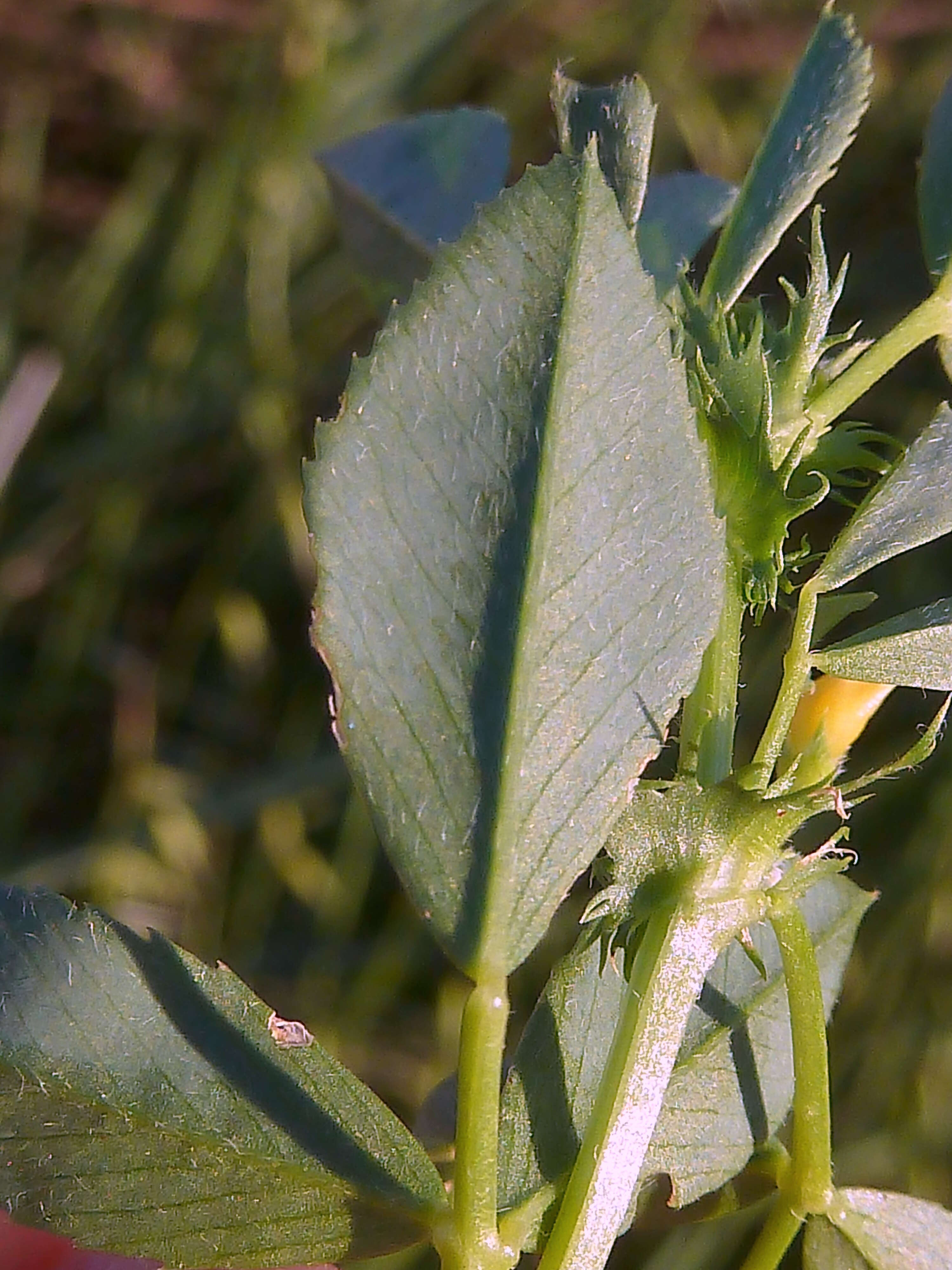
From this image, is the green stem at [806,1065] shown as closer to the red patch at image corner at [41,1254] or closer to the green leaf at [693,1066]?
the green leaf at [693,1066]

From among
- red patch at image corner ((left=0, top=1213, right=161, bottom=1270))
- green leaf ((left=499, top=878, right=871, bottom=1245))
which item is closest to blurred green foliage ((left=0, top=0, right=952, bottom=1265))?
red patch at image corner ((left=0, top=1213, right=161, bottom=1270))

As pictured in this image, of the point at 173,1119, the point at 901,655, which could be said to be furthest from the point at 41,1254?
the point at 901,655

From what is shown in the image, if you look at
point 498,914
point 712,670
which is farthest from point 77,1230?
point 712,670

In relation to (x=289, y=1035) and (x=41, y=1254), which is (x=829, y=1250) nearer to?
(x=289, y=1035)

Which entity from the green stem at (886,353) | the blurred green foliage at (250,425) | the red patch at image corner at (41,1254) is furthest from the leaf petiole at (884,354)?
the blurred green foliage at (250,425)

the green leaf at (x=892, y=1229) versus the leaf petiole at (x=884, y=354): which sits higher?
the leaf petiole at (x=884, y=354)

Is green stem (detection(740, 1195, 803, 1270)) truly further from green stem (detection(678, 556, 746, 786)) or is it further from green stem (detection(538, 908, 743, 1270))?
green stem (detection(678, 556, 746, 786))

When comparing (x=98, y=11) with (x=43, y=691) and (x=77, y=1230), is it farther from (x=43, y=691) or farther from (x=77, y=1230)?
(x=77, y=1230)
